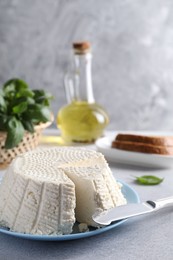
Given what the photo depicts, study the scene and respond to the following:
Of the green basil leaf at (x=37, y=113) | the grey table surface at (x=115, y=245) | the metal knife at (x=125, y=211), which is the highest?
the green basil leaf at (x=37, y=113)

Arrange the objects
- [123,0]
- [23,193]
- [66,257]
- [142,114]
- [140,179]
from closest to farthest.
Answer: [66,257] → [23,193] → [140,179] → [123,0] → [142,114]

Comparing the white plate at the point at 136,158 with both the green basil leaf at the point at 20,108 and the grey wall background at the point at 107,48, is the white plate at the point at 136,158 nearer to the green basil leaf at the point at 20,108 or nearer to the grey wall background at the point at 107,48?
the green basil leaf at the point at 20,108

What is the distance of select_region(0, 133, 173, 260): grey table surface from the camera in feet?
3.98

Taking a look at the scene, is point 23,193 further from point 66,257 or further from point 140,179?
point 140,179

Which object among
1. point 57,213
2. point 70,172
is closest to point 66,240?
point 57,213

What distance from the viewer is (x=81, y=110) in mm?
2203

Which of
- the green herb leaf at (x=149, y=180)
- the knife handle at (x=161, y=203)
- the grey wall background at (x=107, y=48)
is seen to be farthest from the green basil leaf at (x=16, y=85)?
the grey wall background at (x=107, y=48)

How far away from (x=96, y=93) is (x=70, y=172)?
257 centimetres

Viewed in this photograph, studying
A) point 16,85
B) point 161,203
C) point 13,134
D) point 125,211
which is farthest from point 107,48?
point 125,211

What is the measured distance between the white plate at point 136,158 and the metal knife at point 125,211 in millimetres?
469

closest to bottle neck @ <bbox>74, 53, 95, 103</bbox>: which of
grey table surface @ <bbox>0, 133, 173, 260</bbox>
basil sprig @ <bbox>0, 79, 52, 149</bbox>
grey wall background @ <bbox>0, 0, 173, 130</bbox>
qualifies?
basil sprig @ <bbox>0, 79, 52, 149</bbox>

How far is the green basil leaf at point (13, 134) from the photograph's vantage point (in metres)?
1.86

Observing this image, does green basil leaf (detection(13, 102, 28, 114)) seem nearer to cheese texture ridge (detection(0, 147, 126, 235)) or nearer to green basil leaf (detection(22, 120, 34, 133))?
green basil leaf (detection(22, 120, 34, 133))

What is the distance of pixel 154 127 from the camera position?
4.02 meters
